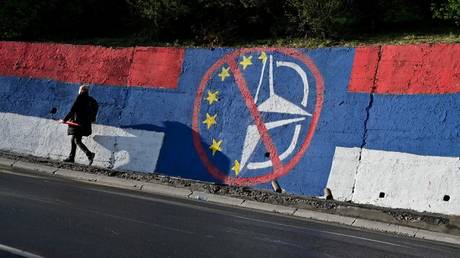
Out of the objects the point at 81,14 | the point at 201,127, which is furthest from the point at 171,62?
the point at 81,14

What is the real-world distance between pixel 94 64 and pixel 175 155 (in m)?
3.55

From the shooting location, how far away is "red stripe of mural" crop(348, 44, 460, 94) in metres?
10.5

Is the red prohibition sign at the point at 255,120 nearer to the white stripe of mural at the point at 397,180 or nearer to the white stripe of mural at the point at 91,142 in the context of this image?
the white stripe of mural at the point at 397,180

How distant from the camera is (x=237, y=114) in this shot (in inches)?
495

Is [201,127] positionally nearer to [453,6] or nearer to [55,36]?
[453,6]

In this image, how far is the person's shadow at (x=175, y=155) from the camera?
1265 cm

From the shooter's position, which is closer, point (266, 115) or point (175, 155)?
point (266, 115)

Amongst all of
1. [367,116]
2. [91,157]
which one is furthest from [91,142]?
[367,116]

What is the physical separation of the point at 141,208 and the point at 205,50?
4.94 m

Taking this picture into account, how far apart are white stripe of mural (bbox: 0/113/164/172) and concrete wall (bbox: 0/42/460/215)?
3 centimetres

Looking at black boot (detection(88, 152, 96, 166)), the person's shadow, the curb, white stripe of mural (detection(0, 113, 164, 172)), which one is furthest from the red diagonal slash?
black boot (detection(88, 152, 96, 166))

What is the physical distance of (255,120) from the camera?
40.4 ft

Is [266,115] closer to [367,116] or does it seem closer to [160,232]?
[367,116]

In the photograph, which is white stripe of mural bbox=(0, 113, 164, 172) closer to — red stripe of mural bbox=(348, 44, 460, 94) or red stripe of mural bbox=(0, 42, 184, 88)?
red stripe of mural bbox=(0, 42, 184, 88)
